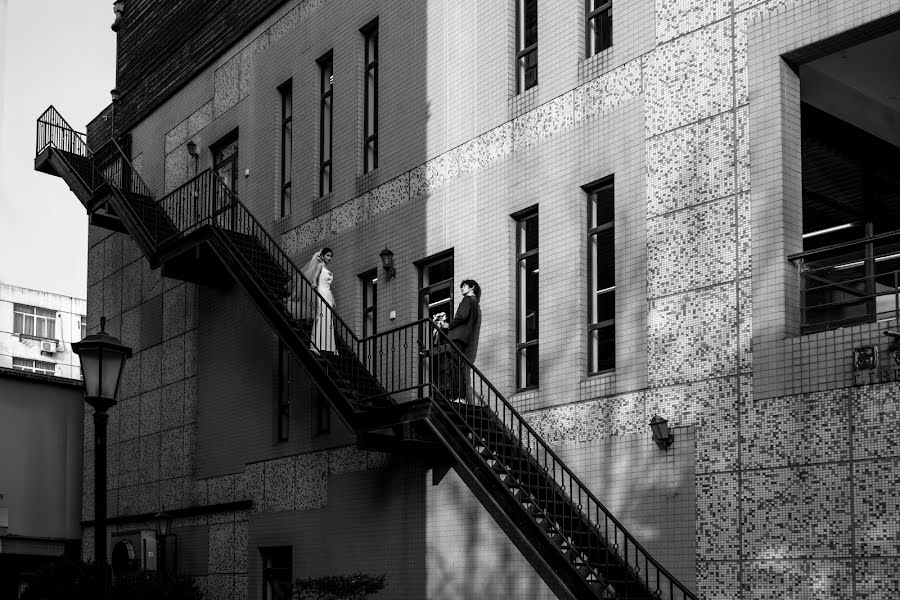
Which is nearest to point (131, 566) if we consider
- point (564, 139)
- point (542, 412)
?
point (542, 412)

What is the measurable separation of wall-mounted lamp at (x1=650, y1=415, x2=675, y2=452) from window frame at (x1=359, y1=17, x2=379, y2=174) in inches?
318

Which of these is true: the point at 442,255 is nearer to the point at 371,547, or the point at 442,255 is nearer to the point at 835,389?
the point at 371,547

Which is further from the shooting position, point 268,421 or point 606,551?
point 268,421

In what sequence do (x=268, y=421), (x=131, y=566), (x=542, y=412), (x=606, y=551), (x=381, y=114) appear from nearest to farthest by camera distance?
(x=606, y=551), (x=542, y=412), (x=381, y=114), (x=268, y=421), (x=131, y=566)

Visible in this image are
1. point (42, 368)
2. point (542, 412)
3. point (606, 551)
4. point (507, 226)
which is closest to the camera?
point (606, 551)

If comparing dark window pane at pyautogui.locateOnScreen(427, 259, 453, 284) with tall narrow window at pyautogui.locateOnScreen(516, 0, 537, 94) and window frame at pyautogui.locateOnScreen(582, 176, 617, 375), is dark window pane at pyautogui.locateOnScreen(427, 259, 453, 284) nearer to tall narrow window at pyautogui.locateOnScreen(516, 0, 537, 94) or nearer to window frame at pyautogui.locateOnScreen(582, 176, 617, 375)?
tall narrow window at pyautogui.locateOnScreen(516, 0, 537, 94)

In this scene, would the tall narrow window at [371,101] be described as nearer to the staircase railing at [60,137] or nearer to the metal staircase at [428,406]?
the metal staircase at [428,406]

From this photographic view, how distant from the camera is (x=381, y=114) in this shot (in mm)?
19797

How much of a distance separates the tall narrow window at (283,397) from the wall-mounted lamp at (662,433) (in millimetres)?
9132

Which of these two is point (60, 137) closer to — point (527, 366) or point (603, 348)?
point (527, 366)

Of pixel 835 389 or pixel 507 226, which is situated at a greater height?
pixel 507 226

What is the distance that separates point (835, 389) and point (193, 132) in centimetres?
1719

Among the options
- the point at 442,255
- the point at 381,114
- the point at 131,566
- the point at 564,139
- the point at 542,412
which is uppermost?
the point at 381,114

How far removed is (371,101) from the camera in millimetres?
20422
